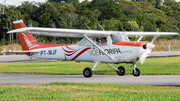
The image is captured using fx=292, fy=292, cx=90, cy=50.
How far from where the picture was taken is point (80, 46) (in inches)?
606

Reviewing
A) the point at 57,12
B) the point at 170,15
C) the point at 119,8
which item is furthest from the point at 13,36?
the point at 170,15

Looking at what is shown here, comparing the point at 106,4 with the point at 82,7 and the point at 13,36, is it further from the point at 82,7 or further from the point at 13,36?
the point at 13,36

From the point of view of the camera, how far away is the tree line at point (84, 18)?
62312 mm

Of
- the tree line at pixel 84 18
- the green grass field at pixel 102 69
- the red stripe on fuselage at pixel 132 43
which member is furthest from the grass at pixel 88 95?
the tree line at pixel 84 18

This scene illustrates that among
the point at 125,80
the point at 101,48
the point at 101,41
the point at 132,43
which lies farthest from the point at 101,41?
the point at 125,80

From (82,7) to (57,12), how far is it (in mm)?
13246

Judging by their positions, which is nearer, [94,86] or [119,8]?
[94,86]

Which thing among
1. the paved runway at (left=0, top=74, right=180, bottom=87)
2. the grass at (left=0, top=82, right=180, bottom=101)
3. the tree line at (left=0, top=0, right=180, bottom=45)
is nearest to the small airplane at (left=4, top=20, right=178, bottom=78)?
the paved runway at (left=0, top=74, right=180, bottom=87)

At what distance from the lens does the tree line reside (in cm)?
6231

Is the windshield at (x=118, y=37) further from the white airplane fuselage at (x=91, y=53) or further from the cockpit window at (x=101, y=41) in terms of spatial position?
the cockpit window at (x=101, y=41)

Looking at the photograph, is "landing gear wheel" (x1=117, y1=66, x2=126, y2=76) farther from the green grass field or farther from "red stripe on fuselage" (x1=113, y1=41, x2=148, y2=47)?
"red stripe on fuselage" (x1=113, y1=41, x2=148, y2=47)

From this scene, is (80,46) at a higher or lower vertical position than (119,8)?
lower

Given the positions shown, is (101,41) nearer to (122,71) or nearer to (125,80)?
(122,71)

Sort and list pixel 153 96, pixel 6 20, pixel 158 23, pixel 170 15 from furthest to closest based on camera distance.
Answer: pixel 170 15 → pixel 158 23 → pixel 6 20 → pixel 153 96
